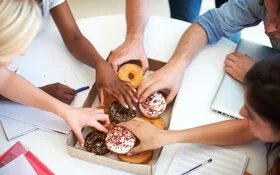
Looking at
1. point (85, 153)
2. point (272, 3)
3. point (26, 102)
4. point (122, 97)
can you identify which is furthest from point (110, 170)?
point (272, 3)

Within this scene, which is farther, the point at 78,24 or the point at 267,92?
the point at 78,24

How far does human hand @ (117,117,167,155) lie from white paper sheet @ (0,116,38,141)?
0.93 feet

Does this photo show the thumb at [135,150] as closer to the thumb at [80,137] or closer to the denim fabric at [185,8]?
the thumb at [80,137]

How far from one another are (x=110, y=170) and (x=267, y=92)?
467mm

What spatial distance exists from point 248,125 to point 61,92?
23.0 inches

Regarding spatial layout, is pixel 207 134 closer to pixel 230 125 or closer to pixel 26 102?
pixel 230 125

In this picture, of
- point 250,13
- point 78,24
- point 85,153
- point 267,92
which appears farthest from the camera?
point 78,24

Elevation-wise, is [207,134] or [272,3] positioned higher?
[272,3]

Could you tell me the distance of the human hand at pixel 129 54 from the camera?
126 cm

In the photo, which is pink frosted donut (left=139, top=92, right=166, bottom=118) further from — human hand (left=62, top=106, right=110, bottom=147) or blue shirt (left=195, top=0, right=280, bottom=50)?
blue shirt (left=195, top=0, right=280, bottom=50)

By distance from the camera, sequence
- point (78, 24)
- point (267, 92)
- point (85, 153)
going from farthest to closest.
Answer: point (78, 24) → point (85, 153) → point (267, 92)

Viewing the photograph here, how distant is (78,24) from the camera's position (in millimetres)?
1463

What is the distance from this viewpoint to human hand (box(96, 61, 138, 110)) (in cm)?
113

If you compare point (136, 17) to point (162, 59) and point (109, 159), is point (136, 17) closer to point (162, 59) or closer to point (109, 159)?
point (162, 59)
